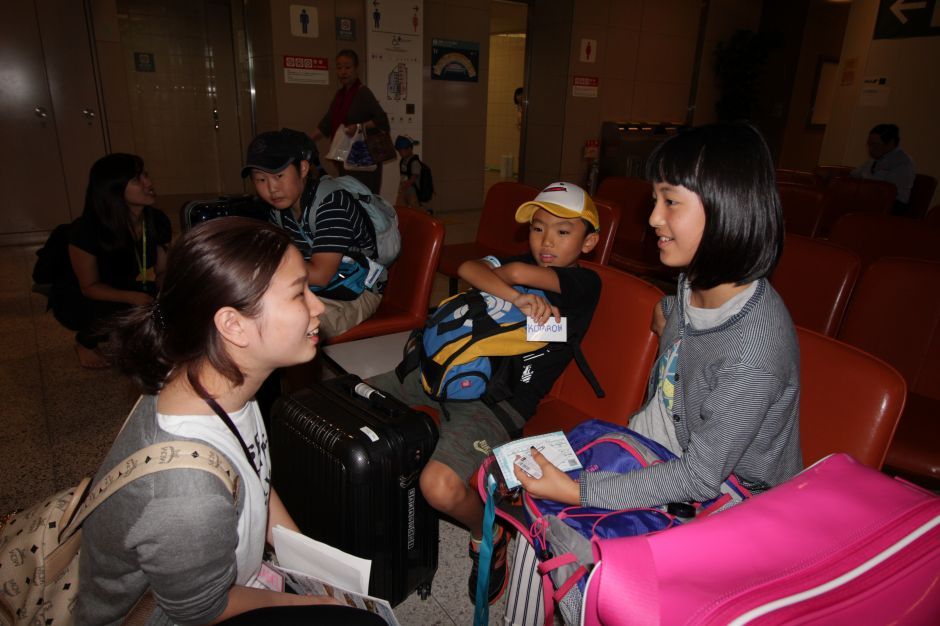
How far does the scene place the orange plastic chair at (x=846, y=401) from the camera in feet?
4.38

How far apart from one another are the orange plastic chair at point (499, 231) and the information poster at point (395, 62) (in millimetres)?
3473

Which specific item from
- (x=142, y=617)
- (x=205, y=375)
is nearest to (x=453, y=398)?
(x=205, y=375)

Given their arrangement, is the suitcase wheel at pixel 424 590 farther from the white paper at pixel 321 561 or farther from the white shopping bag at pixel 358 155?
the white shopping bag at pixel 358 155

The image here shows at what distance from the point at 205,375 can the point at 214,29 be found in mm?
9195

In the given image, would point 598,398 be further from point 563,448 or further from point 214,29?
point 214,29

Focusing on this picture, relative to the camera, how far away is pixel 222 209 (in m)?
2.63

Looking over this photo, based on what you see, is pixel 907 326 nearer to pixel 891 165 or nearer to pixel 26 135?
pixel 891 165

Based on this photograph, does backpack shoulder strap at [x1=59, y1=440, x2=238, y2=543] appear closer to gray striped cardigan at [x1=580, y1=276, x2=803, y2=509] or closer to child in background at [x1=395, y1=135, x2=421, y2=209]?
gray striped cardigan at [x1=580, y1=276, x2=803, y2=509]

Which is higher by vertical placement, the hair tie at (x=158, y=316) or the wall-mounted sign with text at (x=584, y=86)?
the wall-mounted sign with text at (x=584, y=86)

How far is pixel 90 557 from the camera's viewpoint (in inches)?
41.2

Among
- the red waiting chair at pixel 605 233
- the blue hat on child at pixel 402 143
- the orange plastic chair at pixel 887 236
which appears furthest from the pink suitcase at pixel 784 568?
the blue hat on child at pixel 402 143

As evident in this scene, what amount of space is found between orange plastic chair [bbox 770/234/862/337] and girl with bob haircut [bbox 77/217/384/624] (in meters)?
1.89

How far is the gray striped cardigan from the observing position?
1.15 m

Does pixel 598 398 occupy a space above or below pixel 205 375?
below
